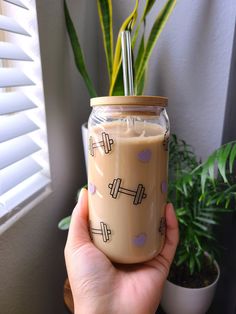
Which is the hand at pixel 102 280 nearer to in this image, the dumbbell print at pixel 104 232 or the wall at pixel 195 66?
the dumbbell print at pixel 104 232

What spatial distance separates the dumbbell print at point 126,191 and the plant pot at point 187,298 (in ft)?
1.43

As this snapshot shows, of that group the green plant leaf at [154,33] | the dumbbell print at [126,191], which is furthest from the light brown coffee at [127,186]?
the green plant leaf at [154,33]

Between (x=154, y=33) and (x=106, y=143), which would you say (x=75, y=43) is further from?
(x=106, y=143)

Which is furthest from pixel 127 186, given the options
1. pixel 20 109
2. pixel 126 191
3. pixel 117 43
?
pixel 117 43

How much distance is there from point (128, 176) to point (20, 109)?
0.30m

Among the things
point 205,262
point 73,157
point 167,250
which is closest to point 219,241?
point 205,262

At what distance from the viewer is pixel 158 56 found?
737mm

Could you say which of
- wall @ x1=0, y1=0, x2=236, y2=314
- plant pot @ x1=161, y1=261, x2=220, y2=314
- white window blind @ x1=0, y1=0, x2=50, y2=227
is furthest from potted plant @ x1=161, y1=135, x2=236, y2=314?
white window blind @ x1=0, y1=0, x2=50, y2=227

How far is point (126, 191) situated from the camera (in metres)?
0.35

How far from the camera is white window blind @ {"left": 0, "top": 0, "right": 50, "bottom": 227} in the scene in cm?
48

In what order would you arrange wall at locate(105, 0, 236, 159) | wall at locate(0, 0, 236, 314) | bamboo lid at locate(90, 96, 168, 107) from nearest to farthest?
bamboo lid at locate(90, 96, 168, 107)
wall at locate(0, 0, 236, 314)
wall at locate(105, 0, 236, 159)

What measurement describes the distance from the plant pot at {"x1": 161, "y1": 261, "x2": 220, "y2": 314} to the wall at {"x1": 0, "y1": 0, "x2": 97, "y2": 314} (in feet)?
1.09

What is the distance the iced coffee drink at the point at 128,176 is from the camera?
345 mm

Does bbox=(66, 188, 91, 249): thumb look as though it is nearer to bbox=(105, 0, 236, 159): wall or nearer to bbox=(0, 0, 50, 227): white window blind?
bbox=(0, 0, 50, 227): white window blind
